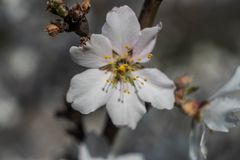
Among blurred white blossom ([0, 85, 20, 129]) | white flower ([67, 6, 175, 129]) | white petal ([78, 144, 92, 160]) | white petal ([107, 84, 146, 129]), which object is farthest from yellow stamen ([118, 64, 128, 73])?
blurred white blossom ([0, 85, 20, 129])

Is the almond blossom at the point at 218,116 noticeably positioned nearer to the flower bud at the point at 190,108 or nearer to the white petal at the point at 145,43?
the flower bud at the point at 190,108

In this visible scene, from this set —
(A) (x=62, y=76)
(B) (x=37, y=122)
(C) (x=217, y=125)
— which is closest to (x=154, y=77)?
(C) (x=217, y=125)

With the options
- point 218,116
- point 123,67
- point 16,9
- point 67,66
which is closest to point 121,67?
point 123,67

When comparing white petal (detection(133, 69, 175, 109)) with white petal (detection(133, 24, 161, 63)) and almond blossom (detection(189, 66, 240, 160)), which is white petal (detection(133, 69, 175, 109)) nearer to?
white petal (detection(133, 24, 161, 63))

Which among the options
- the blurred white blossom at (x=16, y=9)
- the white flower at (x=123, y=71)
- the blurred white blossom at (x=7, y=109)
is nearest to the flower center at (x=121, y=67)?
the white flower at (x=123, y=71)

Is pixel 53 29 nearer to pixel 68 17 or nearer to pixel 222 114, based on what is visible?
pixel 68 17

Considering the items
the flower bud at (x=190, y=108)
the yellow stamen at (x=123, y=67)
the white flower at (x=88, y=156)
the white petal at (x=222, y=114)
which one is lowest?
the white flower at (x=88, y=156)

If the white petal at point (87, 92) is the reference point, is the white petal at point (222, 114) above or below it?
below
